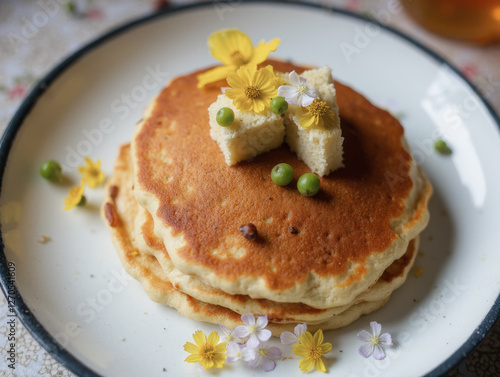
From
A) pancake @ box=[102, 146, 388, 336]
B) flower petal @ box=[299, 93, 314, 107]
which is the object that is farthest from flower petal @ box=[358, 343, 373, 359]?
flower petal @ box=[299, 93, 314, 107]

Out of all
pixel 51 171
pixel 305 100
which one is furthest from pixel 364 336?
pixel 51 171

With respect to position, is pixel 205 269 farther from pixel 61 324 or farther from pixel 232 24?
pixel 232 24

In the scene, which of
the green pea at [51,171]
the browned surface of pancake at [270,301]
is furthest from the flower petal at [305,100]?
the green pea at [51,171]

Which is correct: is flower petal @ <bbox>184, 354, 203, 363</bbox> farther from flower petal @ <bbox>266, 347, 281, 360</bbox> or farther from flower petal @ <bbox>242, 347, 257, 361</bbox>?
flower petal @ <bbox>266, 347, 281, 360</bbox>

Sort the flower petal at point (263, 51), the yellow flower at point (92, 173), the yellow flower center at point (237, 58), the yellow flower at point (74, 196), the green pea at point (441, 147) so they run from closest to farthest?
the flower petal at point (263, 51) < the yellow flower center at point (237, 58) < the yellow flower at point (74, 196) < the yellow flower at point (92, 173) < the green pea at point (441, 147)

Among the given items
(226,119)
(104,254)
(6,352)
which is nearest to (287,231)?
(226,119)

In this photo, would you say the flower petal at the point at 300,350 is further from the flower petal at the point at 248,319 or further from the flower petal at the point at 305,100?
the flower petal at the point at 305,100
